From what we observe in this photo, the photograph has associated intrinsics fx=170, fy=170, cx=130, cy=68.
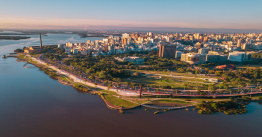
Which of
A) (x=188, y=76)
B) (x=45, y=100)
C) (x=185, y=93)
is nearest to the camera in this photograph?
(x=45, y=100)

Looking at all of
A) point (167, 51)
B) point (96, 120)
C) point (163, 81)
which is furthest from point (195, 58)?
point (96, 120)

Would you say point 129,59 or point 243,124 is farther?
point 129,59

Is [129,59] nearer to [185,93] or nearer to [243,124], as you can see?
[185,93]

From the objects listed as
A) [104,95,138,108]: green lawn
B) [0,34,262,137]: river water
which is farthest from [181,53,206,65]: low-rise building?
[104,95,138,108]: green lawn

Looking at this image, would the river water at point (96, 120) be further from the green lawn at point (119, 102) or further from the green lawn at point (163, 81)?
the green lawn at point (163, 81)

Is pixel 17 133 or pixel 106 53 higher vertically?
pixel 106 53

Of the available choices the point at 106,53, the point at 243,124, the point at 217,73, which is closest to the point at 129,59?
the point at 106,53

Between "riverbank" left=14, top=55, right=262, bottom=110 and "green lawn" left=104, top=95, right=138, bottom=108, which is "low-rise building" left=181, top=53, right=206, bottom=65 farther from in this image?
"green lawn" left=104, top=95, right=138, bottom=108

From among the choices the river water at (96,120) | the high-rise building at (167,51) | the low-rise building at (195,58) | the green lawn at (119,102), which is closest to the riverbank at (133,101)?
the green lawn at (119,102)
